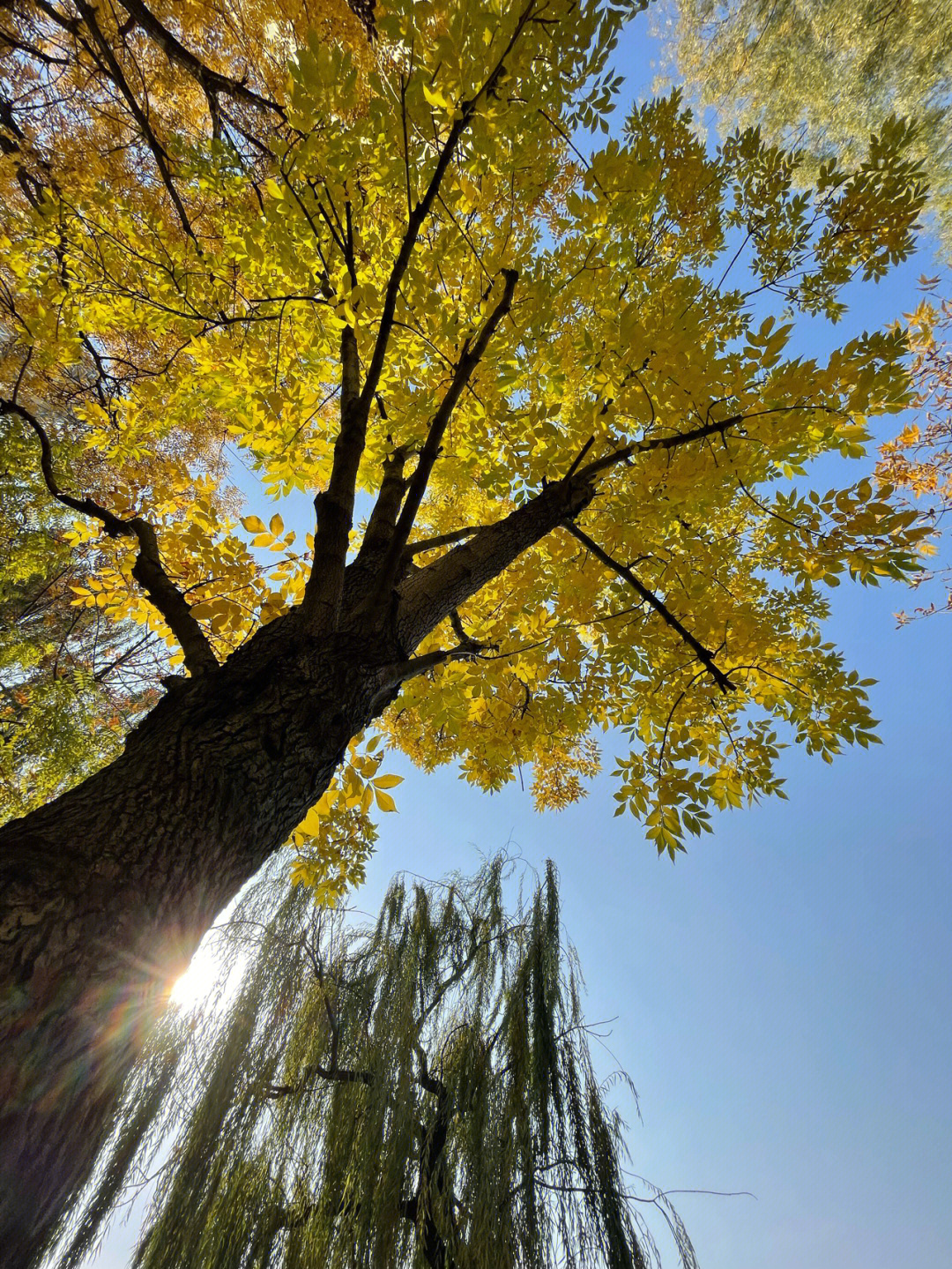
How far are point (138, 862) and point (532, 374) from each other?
2.79 m

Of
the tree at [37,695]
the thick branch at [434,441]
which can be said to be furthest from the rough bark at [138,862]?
the tree at [37,695]

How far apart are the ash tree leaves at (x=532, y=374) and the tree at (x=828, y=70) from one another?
195 inches

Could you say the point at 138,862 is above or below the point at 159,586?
below

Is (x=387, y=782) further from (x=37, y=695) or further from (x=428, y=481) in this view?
(x=37, y=695)

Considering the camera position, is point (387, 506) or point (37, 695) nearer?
point (387, 506)

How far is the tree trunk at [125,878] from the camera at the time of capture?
0.85 m

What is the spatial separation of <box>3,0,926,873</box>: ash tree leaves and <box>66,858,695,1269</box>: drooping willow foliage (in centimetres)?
119

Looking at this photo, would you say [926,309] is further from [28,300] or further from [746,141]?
[28,300]

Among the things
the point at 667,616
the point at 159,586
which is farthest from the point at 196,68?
the point at 667,616

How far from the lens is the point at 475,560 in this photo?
2.37m

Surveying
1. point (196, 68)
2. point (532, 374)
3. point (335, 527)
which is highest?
point (196, 68)

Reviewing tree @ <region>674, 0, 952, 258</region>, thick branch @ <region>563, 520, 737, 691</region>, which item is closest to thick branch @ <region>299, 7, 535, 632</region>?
thick branch @ <region>563, 520, 737, 691</region>

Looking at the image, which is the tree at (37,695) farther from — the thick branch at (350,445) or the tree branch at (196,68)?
the thick branch at (350,445)

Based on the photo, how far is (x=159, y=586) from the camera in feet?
6.31
